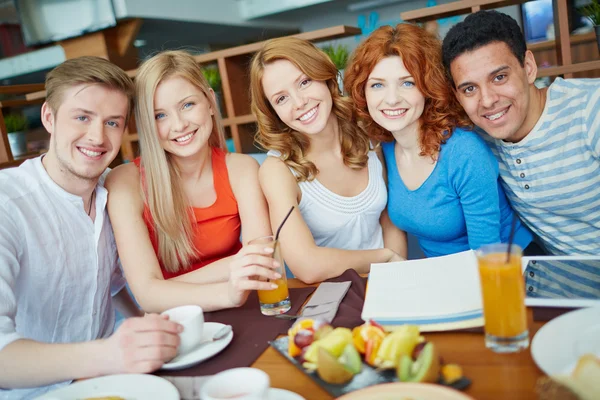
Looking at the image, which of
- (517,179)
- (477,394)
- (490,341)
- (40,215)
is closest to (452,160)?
(517,179)

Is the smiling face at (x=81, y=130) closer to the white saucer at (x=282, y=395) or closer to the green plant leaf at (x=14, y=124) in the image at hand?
the white saucer at (x=282, y=395)

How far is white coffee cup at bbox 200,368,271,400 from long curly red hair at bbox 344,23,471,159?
3.53 ft

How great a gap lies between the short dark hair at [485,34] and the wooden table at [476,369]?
86 centimetres

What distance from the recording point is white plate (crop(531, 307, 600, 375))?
2.32 ft

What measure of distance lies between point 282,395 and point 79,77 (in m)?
1.03

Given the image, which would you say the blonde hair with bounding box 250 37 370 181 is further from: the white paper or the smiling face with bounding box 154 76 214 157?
the white paper

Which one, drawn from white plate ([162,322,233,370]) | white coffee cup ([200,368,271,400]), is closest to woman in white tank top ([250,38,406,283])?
white plate ([162,322,233,370])

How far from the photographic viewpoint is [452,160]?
157 centimetres

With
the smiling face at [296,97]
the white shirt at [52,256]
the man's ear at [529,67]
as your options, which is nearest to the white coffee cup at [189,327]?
the white shirt at [52,256]

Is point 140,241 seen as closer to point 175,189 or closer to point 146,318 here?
point 175,189

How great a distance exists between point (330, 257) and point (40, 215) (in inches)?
30.0

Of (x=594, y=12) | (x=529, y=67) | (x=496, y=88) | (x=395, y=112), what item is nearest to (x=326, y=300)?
(x=395, y=112)

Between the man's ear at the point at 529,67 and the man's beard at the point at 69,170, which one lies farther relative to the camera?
the man's ear at the point at 529,67

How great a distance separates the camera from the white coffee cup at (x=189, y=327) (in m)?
0.93
